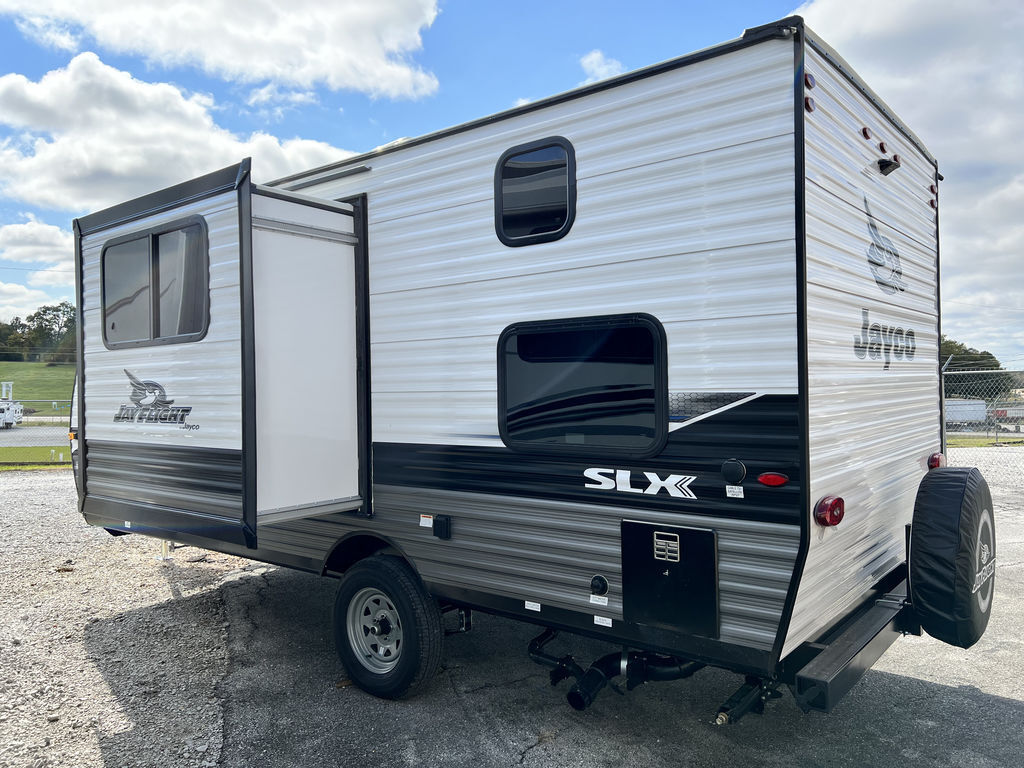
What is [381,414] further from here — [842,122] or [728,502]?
[842,122]

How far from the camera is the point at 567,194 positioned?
139 inches

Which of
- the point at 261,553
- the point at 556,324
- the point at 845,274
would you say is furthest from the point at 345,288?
the point at 845,274

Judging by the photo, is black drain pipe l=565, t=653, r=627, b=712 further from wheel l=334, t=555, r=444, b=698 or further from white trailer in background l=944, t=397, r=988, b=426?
white trailer in background l=944, t=397, r=988, b=426

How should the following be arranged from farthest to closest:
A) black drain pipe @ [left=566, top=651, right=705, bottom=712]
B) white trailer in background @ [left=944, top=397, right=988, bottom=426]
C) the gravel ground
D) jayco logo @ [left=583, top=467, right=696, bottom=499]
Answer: white trailer in background @ [left=944, top=397, right=988, bottom=426]
the gravel ground
black drain pipe @ [left=566, top=651, right=705, bottom=712]
jayco logo @ [left=583, top=467, right=696, bottom=499]

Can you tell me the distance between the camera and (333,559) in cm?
462

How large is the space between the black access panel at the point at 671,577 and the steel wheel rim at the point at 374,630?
1.59 meters

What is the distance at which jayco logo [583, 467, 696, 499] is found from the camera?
3.11 metres

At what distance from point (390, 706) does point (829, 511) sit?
2683mm

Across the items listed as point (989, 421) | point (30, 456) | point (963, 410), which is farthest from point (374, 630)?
point (963, 410)

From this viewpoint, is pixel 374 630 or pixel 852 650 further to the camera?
pixel 374 630

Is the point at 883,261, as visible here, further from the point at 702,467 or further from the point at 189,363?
the point at 189,363

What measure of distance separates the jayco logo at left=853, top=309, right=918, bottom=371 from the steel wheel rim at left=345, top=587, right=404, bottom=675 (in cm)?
289

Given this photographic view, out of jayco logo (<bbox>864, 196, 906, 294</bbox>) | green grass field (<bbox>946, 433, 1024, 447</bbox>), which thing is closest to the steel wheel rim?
jayco logo (<bbox>864, 196, 906, 294</bbox>)

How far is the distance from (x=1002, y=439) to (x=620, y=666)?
793 inches
